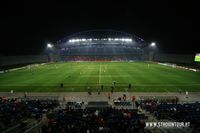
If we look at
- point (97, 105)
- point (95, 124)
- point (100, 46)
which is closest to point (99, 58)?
point (100, 46)

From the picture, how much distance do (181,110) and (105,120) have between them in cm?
832

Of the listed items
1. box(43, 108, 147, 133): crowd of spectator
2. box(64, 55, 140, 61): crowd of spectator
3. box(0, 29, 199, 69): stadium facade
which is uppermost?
box(0, 29, 199, 69): stadium facade

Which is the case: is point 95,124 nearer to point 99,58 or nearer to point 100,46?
point 99,58

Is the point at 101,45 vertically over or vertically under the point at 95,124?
over

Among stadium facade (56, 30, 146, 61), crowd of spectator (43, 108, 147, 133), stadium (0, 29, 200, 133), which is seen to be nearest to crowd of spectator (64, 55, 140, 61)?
stadium facade (56, 30, 146, 61)

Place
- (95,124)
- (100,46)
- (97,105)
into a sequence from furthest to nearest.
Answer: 1. (100,46)
2. (97,105)
3. (95,124)

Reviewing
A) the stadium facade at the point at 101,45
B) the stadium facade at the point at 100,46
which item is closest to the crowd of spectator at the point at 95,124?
the stadium facade at the point at 100,46

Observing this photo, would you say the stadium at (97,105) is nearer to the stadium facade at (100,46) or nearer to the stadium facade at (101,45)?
the stadium facade at (100,46)

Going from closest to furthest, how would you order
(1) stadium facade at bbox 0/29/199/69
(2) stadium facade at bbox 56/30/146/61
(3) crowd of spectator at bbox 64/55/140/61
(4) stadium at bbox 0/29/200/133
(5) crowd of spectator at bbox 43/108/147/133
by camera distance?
(5) crowd of spectator at bbox 43/108/147/133 < (4) stadium at bbox 0/29/200/133 < (1) stadium facade at bbox 0/29/199/69 < (3) crowd of spectator at bbox 64/55/140/61 < (2) stadium facade at bbox 56/30/146/61

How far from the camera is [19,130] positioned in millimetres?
20016

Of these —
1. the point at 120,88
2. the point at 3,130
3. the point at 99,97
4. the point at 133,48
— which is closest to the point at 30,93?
the point at 99,97

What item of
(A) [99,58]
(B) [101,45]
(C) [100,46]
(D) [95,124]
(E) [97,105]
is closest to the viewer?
(D) [95,124]

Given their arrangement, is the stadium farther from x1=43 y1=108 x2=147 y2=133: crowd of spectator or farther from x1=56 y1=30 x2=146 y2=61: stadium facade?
x1=56 y1=30 x2=146 y2=61: stadium facade

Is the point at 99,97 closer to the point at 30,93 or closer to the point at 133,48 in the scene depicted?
the point at 30,93
